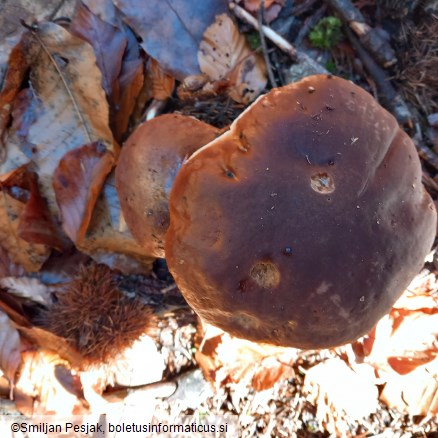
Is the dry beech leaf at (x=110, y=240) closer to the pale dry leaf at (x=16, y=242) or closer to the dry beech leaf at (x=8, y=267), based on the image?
the pale dry leaf at (x=16, y=242)

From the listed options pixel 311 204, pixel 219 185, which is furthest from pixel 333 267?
pixel 219 185

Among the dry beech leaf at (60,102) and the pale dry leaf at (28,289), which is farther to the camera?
the pale dry leaf at (28,289)

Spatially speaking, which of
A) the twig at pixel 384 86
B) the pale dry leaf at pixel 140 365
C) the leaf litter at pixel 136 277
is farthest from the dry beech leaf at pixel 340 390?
the twig at pixel 384 86

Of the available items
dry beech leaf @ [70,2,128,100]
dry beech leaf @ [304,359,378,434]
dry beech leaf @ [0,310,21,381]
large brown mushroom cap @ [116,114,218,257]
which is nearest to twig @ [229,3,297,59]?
dry beech leaf @ [70,2,128,100]

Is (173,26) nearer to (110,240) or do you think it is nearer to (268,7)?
(268,7)

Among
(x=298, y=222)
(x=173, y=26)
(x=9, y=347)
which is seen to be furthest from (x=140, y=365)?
(x=173, y=26)
